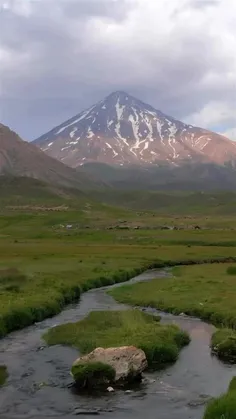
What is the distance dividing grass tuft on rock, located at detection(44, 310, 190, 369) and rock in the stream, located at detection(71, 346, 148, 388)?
3.26m

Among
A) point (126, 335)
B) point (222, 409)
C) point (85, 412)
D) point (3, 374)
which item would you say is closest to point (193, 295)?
point (126, 335)

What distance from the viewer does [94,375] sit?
3316 cm

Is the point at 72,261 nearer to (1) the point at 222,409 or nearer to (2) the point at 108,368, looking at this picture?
(2) the point at 108,368

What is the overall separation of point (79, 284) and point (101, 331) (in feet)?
85.1

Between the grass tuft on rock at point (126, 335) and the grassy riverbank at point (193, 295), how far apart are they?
603cm

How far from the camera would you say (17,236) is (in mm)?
164500

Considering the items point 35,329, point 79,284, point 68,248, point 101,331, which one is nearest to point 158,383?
point 101,331

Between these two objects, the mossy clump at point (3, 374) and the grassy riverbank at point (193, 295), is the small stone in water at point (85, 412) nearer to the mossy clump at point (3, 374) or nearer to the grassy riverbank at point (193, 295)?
the mossy clump at point (3, 374)

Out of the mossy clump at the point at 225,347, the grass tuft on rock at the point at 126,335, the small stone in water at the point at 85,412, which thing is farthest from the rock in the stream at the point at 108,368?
the mossy clump at the point at 225,347

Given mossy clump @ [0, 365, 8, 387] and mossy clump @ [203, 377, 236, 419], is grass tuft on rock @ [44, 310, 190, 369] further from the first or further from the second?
mossy clump @ [203, 377, 236, 419]

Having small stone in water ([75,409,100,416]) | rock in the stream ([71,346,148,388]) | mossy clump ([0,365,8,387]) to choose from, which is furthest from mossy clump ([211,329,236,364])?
mossy clump ([0,365,8,387])

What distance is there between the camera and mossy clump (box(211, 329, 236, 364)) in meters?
39.2

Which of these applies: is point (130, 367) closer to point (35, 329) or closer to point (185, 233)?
point (35, 329)

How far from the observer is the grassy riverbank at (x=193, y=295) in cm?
5334
